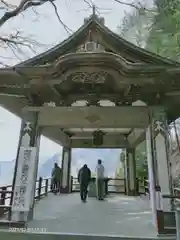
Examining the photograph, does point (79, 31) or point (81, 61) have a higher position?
point (79, 31)

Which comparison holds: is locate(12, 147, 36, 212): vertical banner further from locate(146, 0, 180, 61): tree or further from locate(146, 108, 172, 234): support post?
locate(146, 0, 180, 61): tree

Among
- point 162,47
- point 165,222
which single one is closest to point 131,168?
point 162,47

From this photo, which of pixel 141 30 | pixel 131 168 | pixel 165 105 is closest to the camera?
pixel 165 105

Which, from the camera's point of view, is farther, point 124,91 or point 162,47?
point 162,47

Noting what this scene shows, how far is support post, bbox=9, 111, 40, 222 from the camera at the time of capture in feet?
17.1

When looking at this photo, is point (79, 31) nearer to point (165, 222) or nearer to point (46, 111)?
point (46, 111)

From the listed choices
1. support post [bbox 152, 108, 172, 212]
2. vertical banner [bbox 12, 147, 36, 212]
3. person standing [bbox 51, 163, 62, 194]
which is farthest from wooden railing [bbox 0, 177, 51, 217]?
support post [bbox 152, 108, 172, 212]

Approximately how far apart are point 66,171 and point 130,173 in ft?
10.8

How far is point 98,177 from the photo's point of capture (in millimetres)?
9359

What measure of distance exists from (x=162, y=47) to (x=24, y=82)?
862 centimetres

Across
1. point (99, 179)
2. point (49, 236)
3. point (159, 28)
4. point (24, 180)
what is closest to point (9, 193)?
point (24, 180)

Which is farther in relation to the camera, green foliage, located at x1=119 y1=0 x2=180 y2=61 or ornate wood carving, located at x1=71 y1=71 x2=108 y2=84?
green foliage, located at x1=119 y1=0 x2=180 y2=61

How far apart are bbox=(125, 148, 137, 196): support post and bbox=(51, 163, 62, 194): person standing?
3.40 meters

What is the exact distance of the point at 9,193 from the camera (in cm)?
563
